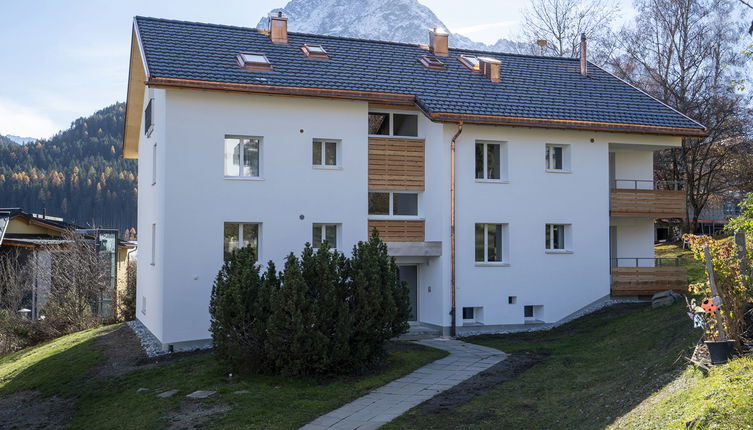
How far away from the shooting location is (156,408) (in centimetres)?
1222

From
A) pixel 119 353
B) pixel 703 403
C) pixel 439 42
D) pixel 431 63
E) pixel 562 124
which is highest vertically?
pixel 439 42

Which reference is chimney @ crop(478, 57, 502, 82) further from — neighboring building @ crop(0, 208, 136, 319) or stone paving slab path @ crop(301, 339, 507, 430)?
neighboring building @ crop(0, 208, 136, 319)

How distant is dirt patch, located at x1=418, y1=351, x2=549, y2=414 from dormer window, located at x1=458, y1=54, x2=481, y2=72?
10.6 m

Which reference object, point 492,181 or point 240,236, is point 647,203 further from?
point 240,236

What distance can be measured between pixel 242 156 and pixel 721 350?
13070mm

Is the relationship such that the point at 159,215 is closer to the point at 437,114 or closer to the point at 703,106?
the point at 437,114

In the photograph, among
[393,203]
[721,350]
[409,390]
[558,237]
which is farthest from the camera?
[558,237]

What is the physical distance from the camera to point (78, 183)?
8581 cm

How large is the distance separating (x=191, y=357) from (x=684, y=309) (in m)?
11.0

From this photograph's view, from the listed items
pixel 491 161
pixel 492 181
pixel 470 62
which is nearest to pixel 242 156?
pixel 492 181

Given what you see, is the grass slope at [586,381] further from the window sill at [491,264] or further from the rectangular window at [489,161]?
the rectangular window at [489,161]

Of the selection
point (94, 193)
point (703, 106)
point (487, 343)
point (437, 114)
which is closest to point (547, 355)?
point (487, 343)

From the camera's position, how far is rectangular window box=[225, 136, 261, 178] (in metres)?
18.9

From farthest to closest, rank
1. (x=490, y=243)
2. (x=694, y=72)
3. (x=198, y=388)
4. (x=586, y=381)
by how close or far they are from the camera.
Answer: (x=694, y=72), (x=490, y=243), (x=198, y=388), (x=586, y=381)
